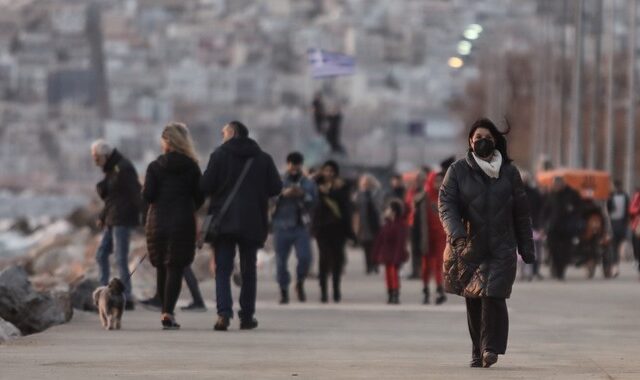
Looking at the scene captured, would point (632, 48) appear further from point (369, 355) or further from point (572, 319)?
point (369, 355)

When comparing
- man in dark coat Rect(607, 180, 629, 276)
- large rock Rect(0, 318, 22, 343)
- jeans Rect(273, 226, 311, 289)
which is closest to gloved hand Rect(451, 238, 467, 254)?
large rock Rect(0, 318, 22, 343)

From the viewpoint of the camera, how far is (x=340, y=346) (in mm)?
18859

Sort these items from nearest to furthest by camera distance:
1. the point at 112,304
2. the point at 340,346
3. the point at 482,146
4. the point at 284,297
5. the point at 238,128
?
the point at 482,146, the point at 340,346, the point at 112,304, the point at 238,128, the point at 284,297

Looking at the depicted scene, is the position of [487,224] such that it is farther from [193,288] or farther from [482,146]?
[193,288]

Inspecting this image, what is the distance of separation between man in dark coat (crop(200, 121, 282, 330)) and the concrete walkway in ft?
0.93

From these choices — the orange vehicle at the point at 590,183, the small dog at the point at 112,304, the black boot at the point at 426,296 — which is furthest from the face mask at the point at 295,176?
the orange vehicle at the point at 590,183

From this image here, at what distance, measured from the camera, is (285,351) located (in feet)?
59.7

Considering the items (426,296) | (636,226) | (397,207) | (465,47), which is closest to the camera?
(426,296)

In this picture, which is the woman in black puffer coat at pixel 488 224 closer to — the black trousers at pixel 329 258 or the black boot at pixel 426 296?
the black boot at pixel 426 296

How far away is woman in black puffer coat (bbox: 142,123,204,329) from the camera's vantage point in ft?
67.6

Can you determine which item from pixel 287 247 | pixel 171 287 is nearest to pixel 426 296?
pixel 287 247

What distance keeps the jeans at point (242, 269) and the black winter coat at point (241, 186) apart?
0.36 ft

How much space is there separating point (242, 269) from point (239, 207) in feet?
1.76

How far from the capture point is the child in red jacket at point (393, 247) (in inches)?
1049
